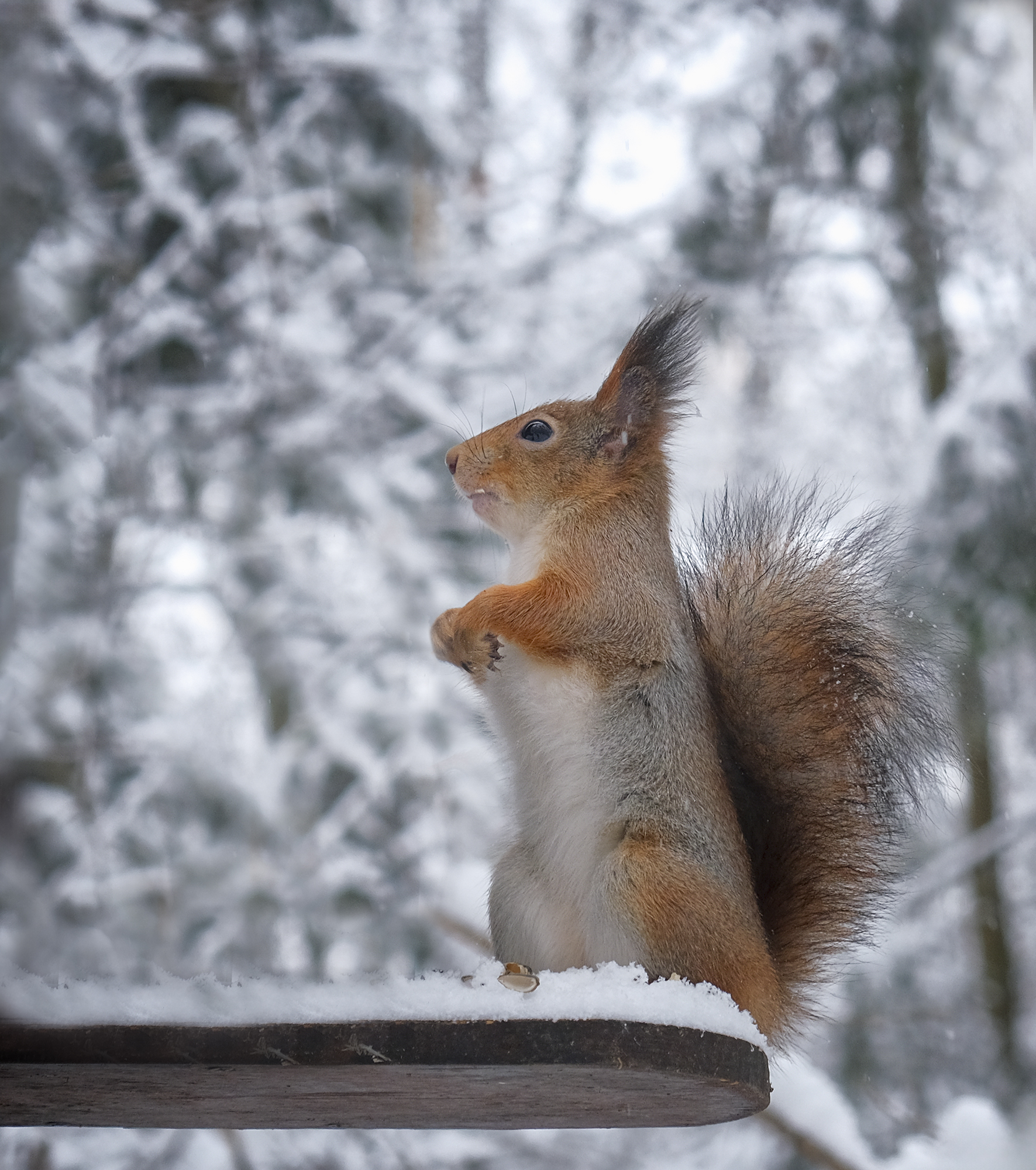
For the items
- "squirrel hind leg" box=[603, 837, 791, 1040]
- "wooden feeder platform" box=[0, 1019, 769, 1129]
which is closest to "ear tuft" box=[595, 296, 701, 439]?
"squirrel hind leg" box=[603, 837, 791, 1040]

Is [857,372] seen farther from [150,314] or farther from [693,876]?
[693,876]

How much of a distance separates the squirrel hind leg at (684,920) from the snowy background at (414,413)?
0.98m

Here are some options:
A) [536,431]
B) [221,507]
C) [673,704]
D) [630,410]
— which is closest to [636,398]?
[630,410]

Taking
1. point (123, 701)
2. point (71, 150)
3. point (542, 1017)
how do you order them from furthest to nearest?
point (71, 150), point (123, 701), point (542, 1017)

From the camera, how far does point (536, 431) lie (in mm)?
1361

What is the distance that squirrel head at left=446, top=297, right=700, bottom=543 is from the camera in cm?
132

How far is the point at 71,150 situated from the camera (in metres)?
2.65

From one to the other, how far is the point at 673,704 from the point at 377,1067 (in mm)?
456

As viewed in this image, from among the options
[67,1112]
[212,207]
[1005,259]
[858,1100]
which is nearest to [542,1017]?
[67,1112]

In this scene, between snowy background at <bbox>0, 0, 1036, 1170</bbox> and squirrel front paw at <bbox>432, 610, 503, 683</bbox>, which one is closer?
squirrel front paw at <bbox>432, 610, 503, 683</bbox>

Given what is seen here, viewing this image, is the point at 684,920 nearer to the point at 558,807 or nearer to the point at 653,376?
the point at 558,807

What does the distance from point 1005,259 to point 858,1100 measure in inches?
85.7

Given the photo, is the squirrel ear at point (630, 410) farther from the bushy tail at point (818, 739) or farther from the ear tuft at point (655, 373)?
the bushy tail at point (818, 739)

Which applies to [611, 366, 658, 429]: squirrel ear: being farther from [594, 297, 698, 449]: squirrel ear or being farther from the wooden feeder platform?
the wooden feeder platform
